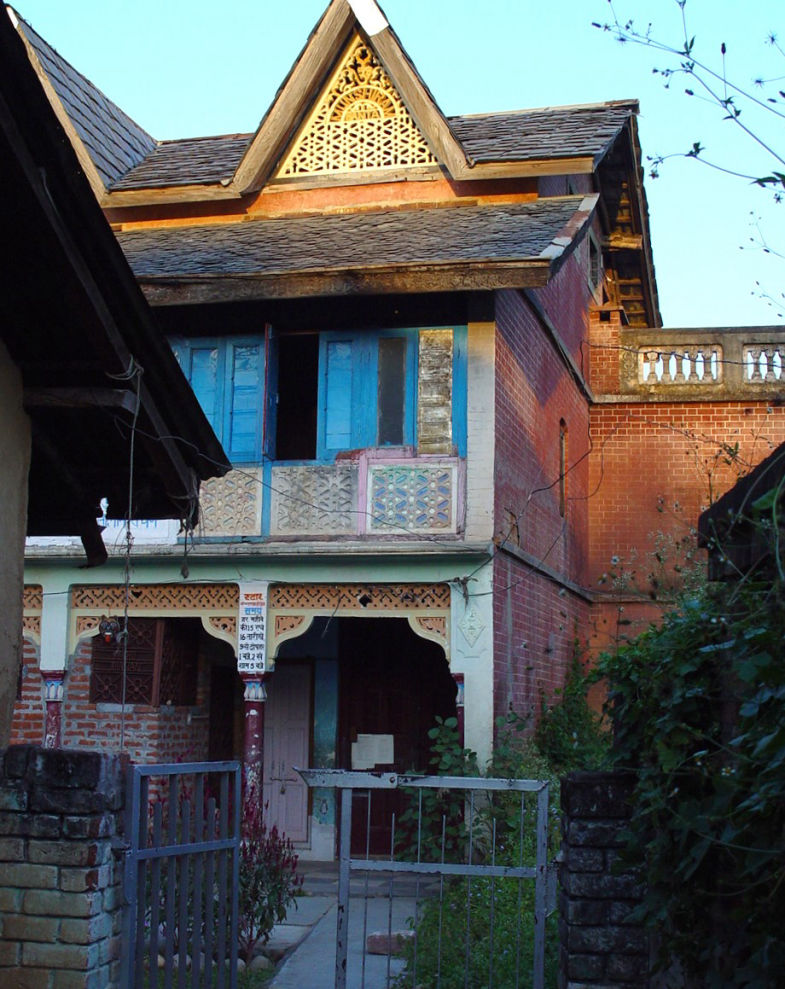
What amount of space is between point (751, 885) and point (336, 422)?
383 inches

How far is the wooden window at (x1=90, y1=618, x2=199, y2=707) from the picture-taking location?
1409 cm

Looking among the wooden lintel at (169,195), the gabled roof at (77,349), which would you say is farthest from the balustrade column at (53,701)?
the gabled roof at (77,349)

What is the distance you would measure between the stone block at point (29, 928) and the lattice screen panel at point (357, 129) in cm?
1095

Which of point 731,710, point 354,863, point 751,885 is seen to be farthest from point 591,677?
point 751,885

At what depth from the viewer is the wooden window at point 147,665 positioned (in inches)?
555

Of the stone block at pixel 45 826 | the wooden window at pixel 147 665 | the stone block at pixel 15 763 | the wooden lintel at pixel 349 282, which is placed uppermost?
the wooden lintel at pixel 349 282

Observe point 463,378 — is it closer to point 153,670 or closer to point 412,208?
point 412,208

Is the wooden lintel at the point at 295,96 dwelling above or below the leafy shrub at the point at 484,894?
above

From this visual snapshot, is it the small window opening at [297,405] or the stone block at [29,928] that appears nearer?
the stone block at [29,928]

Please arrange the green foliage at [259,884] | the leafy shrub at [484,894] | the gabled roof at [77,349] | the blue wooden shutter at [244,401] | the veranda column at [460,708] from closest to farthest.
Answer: the gabled roof at [77,349], the leafy shrub at [484,894], the green foliage at [259,884], the veranda column at [460,708], the blue wooden shutter at [244,401]

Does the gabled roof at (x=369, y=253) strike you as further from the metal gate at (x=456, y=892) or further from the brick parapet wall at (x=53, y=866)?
the brick parapet wall at (x=53, y=866)

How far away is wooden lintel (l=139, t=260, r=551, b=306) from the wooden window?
3844 millimetres

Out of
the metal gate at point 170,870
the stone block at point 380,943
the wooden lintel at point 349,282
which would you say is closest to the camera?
the metal gate at point 170,870

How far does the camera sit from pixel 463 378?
12.5 m
